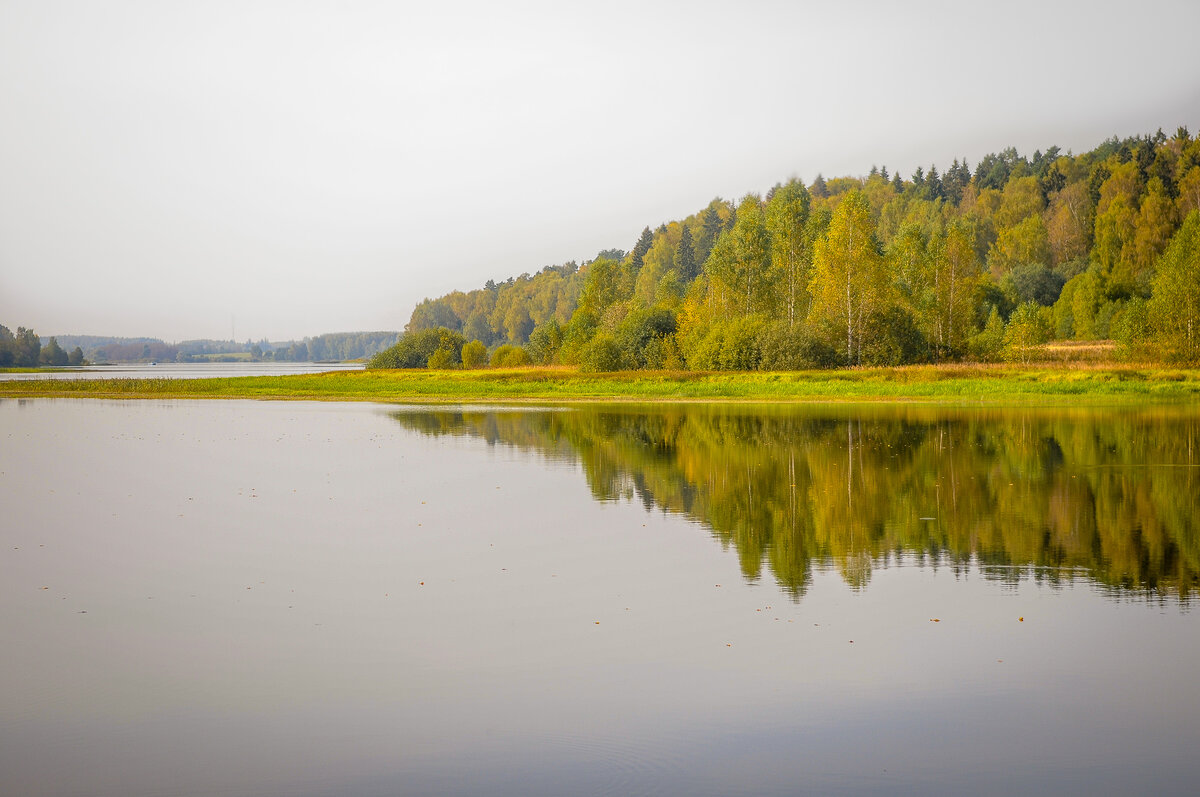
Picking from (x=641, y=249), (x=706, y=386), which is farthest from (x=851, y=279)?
(x=641, y=249)

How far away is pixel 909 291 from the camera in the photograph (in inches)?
3056

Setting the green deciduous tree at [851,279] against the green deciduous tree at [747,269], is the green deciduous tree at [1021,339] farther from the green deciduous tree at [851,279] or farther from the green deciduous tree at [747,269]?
the green deciduous tree at [747,269]

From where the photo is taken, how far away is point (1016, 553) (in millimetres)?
13211

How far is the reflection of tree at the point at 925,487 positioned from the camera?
510 inches

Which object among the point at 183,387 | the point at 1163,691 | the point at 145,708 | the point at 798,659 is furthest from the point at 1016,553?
the point at 183,387

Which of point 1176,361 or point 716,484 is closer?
point 716,484

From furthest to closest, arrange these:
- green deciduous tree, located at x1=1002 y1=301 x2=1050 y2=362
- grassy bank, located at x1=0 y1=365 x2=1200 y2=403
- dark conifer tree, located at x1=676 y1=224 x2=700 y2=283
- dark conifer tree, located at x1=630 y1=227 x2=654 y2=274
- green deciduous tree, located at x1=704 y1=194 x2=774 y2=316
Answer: dark conifer tree, located at x1=630 y1=227 x2=654 y2=274 → dark conifer tree, located at x1=676 y1=224 x2=700 y2=283 → green deciduous tree, located at x1=704 y1=194 x2=774 y2=316 → green deciduous tree, located at x1=1002 y1=301 x2=1050 y2=362 → grassy bank, located at x1=0 y1=365 x2=1200 y2=403

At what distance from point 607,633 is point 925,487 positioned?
1174cm

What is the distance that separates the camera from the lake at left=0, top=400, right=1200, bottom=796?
6668 millimetres

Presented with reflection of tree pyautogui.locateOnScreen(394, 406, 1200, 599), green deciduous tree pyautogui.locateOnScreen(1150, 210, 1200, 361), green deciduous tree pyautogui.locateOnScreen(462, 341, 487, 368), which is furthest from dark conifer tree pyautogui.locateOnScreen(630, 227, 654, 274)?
reflection of tree pyautogui.locateOnScreen(394, 406, 1200, 599)

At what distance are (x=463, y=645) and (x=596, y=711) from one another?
2.22 metres

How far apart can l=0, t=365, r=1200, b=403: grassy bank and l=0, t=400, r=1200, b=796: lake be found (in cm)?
2986

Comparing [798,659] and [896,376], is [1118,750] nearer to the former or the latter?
[798,659]

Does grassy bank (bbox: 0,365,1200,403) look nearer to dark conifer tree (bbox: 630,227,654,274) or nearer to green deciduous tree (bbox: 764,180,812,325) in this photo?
green deciduous tree (bbox: 764,180,812,325)
